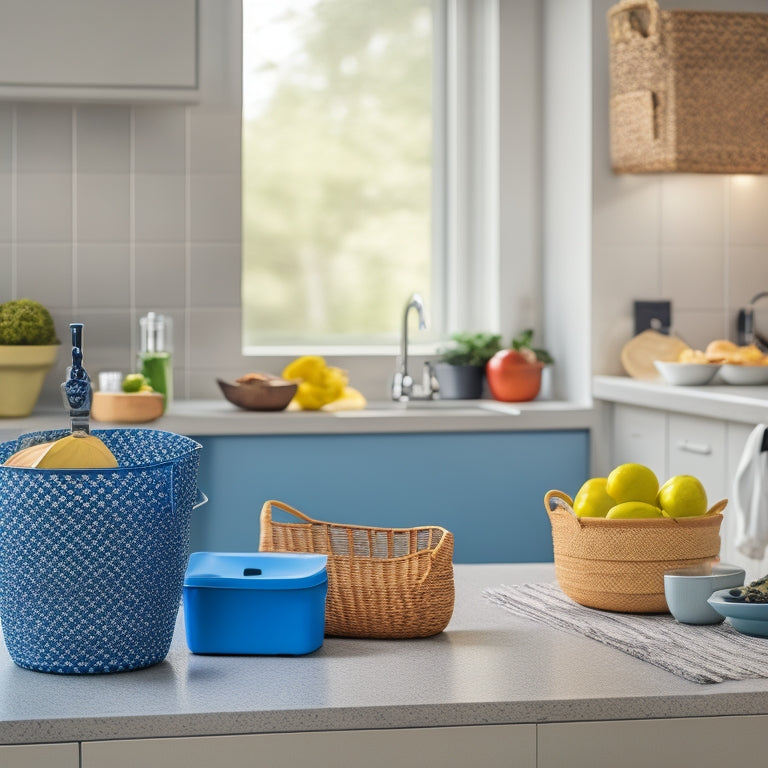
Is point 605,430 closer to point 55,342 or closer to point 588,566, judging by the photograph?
point 55,342

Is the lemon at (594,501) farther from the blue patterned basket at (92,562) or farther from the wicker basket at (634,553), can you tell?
the blue patterned basket at (92,562)

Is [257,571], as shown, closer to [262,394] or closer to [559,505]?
[559,505]

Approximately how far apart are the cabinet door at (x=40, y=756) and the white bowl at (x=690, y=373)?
241cm

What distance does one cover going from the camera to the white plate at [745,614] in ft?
3.73

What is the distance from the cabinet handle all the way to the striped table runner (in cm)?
163

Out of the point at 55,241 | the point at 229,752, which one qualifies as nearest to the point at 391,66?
the point at 55,241

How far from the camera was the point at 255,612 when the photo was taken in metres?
1.08

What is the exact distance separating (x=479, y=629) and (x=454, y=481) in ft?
7.01

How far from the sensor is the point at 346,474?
3.28m

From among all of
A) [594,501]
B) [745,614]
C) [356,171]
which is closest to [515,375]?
[356,171]

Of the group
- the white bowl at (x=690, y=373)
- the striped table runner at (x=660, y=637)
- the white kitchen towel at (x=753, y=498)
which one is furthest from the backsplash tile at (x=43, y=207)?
the striped table runner at (x=660, y=637)

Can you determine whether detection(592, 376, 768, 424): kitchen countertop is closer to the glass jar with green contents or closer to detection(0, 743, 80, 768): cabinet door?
the glass jar with green contents

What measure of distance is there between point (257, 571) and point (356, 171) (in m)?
2.98

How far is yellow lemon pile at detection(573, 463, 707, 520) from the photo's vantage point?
4.03 ft
